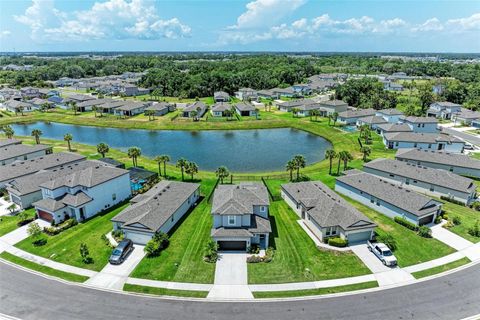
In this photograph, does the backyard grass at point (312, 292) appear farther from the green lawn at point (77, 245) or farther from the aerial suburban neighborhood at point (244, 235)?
the green lawn at point (77, 245)

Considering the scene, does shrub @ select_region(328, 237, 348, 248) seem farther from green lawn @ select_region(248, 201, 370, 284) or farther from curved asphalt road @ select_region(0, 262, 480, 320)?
curved asphalt road @ select_region(0, 262, 480, 320)

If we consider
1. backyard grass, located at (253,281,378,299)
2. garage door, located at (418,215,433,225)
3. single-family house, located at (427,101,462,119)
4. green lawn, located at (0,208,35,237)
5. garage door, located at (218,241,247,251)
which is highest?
single-family house, located at (427,101,462,119)

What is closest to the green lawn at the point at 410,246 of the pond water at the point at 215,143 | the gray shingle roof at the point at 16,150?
the pond water at the point at 215,143

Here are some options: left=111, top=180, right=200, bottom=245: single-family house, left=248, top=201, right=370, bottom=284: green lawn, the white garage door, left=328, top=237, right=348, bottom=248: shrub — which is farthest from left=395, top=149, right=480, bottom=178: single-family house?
the white garage door

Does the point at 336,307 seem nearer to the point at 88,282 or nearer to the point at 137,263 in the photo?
the point at 137,263

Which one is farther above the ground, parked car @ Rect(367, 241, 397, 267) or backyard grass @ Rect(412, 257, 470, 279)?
parked car @ Rect(367, 241, 397, 267)

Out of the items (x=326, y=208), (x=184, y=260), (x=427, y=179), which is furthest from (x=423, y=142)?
(x=184, y=260)
